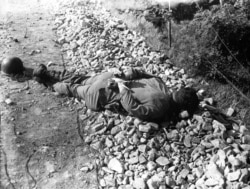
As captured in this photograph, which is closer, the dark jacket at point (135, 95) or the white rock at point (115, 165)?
the white rock at point (115, 165)

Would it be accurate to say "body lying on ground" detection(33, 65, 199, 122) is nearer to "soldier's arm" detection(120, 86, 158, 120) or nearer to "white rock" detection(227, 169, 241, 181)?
"soldier's arm" detection(120, 86, 158, 120)

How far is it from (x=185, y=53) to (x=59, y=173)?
386 centimetres

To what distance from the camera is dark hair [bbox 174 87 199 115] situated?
18.8 feet

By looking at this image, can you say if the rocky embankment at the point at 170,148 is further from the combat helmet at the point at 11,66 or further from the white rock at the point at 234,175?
the combat helmet at the point at 11,66

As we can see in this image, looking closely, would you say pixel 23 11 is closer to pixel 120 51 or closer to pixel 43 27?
pixel 43 27

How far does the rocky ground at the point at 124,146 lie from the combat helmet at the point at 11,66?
253 mm

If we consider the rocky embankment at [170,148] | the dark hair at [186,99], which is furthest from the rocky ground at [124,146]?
the dark hair at [186,99]

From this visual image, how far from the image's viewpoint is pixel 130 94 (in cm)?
592

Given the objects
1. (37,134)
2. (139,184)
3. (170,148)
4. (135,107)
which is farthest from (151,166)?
(37,134)

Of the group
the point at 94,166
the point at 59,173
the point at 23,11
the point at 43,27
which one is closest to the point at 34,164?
the point at 59,173

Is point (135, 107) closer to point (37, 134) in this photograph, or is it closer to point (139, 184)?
point (139, 184)

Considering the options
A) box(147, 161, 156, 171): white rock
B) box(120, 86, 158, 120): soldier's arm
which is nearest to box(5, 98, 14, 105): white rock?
box(120, 86, 158, 120): soldier's arm

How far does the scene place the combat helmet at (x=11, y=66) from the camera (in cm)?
721

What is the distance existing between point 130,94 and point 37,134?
1812 millimetres
